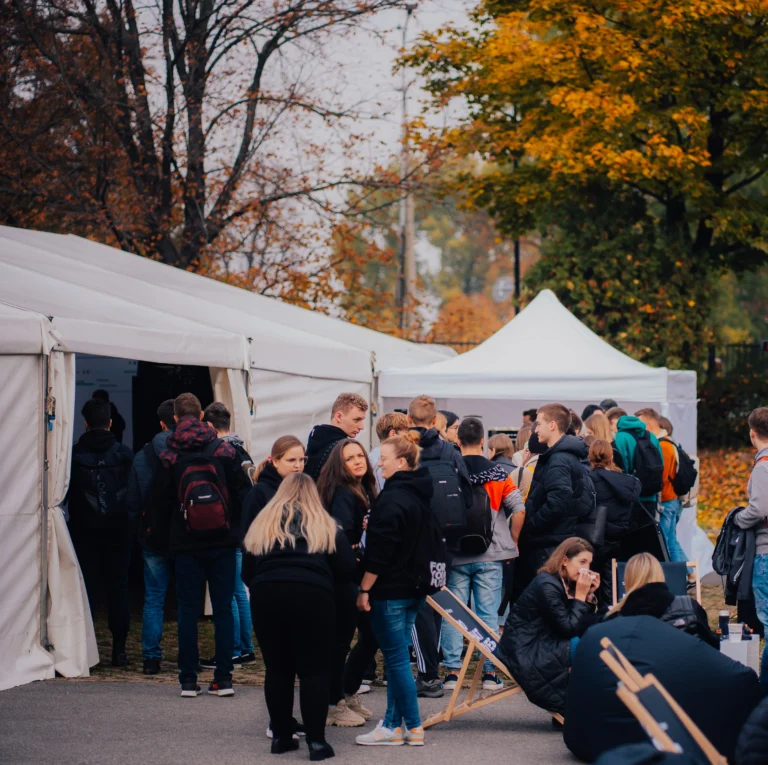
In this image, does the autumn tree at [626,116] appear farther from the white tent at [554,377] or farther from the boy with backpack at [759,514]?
the boy with backpack at [759,514]

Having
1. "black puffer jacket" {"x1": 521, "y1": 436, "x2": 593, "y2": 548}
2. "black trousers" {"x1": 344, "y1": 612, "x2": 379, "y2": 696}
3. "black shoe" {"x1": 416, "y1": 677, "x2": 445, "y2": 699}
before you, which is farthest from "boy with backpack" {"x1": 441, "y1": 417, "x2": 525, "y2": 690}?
"black trousers" {"x1": 344, "y1": 612, "x2": 379, "y2": 696}

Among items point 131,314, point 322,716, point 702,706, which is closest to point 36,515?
point 131,314

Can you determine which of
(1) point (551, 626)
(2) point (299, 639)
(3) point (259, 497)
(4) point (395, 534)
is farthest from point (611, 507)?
(2) point (299, 639)

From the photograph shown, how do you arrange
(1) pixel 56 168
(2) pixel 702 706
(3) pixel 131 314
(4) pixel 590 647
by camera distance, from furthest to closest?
(1) pixel 56 168 < (3) pixel 131 314 < (4) pixel 590 647 < (2) pixel 702 706

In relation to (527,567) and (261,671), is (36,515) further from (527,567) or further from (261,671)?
(527,567)

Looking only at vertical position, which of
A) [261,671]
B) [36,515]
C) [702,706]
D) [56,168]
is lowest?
[261,671]

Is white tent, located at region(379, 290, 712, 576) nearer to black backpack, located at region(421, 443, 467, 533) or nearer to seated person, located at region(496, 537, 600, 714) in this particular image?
black backpack, located at region(421, 443, 467, 533)

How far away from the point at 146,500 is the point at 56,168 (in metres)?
13.7

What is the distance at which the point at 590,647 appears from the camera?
5582 mm

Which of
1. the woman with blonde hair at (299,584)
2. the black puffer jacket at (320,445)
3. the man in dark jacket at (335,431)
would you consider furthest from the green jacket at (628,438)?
the woman with blonde hair at (299,584)

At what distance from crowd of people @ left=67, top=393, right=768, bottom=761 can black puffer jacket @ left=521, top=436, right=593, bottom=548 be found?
14 mm

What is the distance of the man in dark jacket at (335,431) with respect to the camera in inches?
280

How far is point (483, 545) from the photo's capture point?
778cm

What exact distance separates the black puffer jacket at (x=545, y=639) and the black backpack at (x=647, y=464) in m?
3.97
